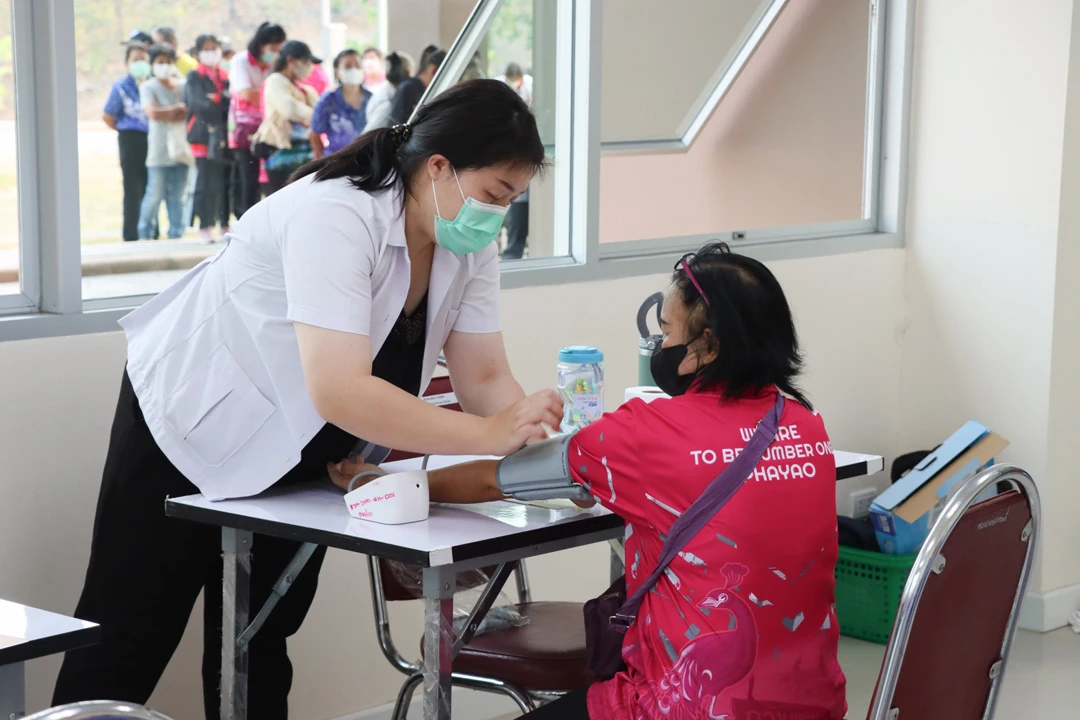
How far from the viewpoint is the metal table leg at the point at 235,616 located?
1.93 meters

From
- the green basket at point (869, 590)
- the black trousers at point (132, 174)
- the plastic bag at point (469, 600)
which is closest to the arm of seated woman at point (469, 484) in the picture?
the plastic bag at point (469, 600)

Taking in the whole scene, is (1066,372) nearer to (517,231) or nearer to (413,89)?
(517,231)

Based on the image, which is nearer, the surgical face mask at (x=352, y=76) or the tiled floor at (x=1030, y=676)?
the surgical face mask at (x=352, y=76)

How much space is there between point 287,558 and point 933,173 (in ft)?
8.81

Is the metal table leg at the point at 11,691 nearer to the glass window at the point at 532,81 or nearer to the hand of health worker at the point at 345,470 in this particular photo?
the hand of health worker at the point at 345,470

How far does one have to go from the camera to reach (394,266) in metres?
1.96

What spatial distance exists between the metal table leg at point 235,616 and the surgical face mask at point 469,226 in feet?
1.75

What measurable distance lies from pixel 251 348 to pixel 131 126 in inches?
33.9

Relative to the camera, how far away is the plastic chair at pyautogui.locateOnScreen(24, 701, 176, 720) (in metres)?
1.04

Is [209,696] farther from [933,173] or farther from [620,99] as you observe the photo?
[933,173]

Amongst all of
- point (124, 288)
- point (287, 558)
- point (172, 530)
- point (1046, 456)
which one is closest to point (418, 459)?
A: point (287, 558)

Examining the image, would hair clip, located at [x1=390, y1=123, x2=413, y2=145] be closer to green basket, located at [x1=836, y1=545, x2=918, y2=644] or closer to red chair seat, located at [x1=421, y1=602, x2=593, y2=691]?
red chair seat, located at [x1=421, y1=602, x2=593, y2=691]

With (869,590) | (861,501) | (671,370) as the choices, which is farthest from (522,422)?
(861,501)

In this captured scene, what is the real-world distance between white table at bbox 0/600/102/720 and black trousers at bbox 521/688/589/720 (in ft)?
2.01
